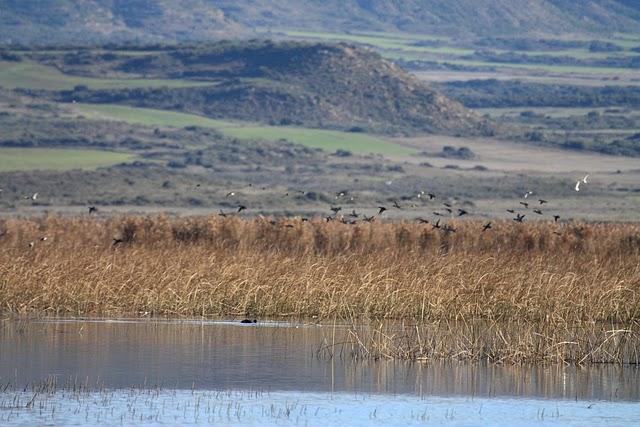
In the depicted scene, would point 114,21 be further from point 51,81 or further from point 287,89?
point 287,89

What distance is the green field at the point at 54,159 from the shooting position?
230ft

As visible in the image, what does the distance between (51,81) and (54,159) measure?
2491cm

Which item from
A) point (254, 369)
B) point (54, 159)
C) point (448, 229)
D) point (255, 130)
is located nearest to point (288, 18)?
point (255, 130)

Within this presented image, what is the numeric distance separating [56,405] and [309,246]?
15.7 meters

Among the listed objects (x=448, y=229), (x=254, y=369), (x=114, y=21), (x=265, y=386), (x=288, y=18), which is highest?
(x=265, y=386)

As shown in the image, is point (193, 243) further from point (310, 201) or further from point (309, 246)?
point (310, 201)

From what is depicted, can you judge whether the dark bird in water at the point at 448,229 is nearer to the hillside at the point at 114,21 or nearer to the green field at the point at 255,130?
the green field at the point at 255,130

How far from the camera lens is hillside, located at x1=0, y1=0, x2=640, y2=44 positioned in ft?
464

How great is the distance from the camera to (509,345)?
20047mm

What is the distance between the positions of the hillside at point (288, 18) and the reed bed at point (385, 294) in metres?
106

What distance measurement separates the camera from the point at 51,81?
3834 inches

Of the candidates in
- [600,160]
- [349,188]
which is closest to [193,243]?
[349,188]

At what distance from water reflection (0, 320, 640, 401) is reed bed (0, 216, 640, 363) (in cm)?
48

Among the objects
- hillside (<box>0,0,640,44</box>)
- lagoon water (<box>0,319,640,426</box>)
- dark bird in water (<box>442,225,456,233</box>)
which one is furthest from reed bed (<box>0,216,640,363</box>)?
hillside (<box>0,0,640,44</box>)
